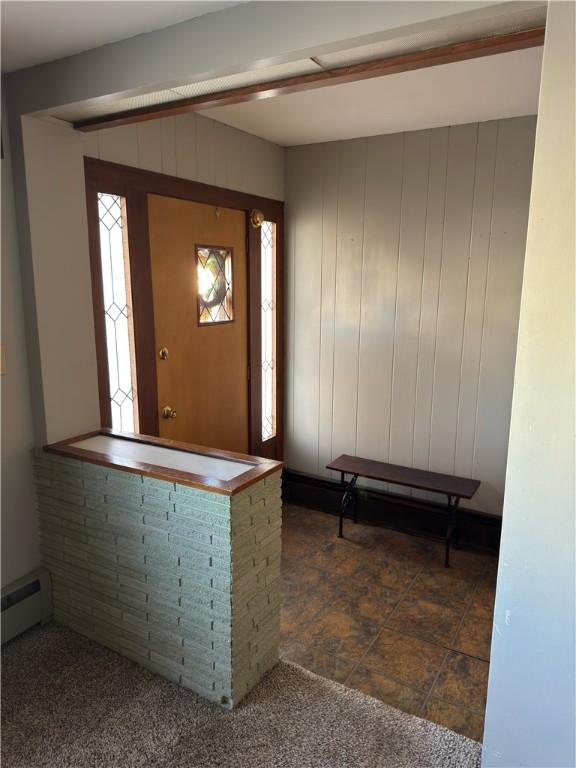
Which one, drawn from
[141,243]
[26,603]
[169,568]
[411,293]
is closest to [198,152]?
[141,243]

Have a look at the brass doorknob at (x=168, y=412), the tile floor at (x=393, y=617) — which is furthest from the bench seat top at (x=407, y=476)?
the brass doorknob at (x=168, y=412)

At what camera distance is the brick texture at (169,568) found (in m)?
1.85

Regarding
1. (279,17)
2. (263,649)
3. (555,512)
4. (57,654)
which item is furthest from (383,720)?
(279,17)

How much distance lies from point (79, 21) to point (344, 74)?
81cm

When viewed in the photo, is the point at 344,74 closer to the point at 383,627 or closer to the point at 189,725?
the point at 189,725

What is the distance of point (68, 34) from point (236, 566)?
1804 millimetres

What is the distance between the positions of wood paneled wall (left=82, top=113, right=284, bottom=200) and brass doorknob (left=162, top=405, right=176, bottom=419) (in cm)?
120

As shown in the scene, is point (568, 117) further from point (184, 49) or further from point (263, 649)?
point (263, 649)

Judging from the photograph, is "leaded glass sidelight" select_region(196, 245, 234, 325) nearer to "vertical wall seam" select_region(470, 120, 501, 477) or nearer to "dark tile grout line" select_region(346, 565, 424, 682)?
"vertical wall seam" select_region(470, 120, 501, 477)

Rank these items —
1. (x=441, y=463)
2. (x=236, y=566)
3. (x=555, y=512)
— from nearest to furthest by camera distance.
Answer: (x=555, y=512), (x=236, y=566), (x=441, y=463)

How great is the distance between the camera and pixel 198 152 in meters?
2.93

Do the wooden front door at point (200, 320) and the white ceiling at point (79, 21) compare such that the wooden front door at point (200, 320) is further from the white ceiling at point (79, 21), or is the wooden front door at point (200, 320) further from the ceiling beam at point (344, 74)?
the white ceiling at point (79, 21)

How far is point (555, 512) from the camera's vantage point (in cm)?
125

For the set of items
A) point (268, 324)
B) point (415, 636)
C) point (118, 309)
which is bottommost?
point (415, 636)
